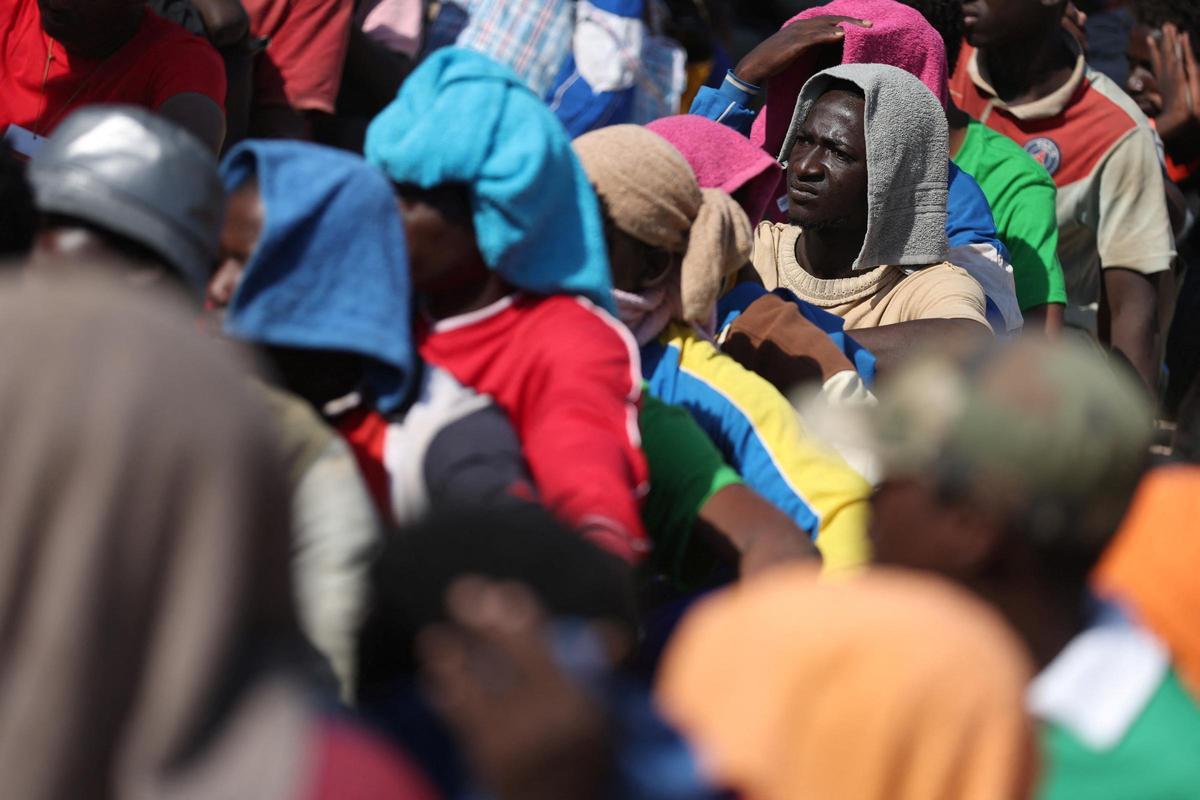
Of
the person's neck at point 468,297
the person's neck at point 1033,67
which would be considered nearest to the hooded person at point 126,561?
the person's neck at point 468,297

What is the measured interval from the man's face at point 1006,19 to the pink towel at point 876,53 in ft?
2.15

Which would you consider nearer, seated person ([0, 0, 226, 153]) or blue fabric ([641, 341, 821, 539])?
blue fabric ([641, 341, 821, 539])

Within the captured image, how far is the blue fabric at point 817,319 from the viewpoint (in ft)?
14.0

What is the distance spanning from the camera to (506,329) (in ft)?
10.8

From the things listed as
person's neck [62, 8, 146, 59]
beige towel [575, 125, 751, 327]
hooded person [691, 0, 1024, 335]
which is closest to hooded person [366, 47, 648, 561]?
beige towel [575, 125, 751, 327]

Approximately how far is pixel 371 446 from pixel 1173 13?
491cm

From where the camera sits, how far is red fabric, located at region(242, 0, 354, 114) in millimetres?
5863

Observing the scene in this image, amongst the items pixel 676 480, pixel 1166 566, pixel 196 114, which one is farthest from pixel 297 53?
pixel 1166 566

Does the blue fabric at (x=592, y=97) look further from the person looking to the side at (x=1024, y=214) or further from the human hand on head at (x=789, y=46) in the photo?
the person looking to the side at (x=1024, y=214)

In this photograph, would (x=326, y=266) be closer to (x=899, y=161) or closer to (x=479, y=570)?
(x=479, y=570)

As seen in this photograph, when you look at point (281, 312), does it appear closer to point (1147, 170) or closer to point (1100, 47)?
point (1147, 170)

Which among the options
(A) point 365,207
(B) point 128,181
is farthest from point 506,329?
(B) point 128,181

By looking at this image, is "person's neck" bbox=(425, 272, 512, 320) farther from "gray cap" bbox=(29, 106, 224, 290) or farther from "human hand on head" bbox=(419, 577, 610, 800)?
"human hand on head" bbox=(419, 577, 610, 800)

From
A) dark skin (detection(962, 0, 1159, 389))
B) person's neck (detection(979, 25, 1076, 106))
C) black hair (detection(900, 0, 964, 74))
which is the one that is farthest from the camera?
black hair (detection(900, 0, 964, 74))
